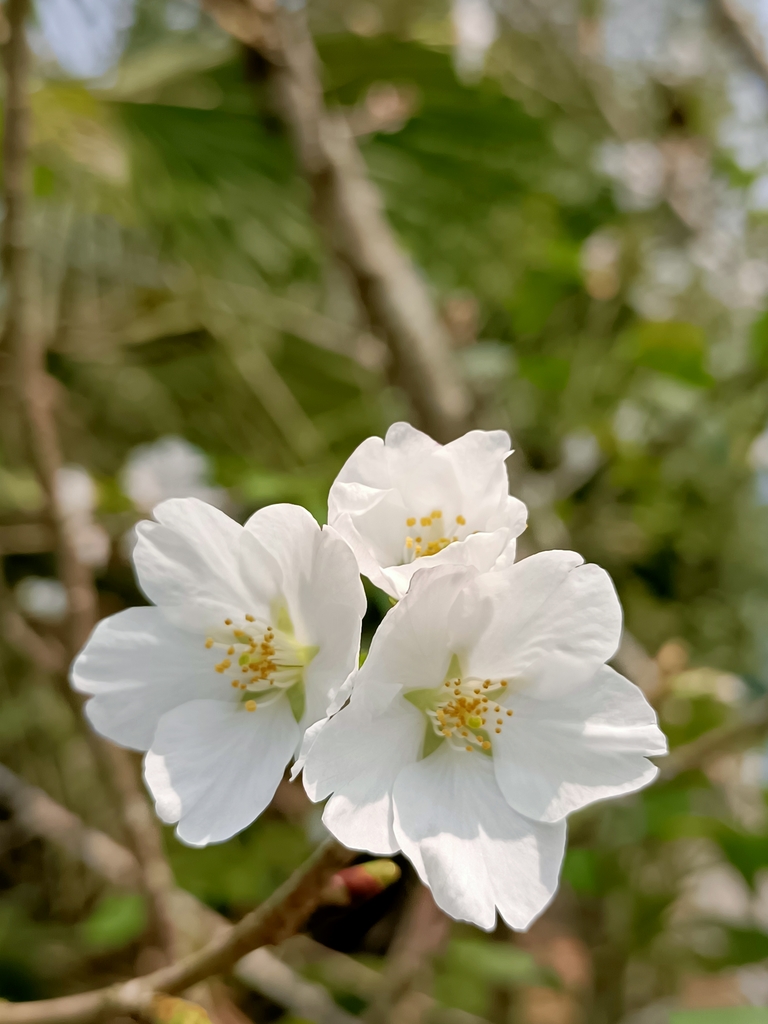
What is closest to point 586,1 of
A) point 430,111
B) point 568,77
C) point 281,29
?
point 568,77

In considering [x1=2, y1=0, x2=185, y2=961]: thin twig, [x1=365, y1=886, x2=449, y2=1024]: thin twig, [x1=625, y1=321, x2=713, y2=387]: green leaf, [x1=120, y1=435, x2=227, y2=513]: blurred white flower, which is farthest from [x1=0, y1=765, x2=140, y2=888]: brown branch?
[x1=625, y1=321, x2=713, y2=387]: green leaf

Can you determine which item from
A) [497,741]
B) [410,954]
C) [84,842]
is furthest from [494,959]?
[497,741]

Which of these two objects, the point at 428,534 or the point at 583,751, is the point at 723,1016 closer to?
the point at 583,751

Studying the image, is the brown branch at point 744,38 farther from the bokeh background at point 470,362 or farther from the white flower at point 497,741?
the white flower at point 497,741

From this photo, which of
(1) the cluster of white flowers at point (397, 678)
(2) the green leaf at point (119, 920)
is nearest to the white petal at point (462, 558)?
(1) the cluster of white flowers at point (397, 678)

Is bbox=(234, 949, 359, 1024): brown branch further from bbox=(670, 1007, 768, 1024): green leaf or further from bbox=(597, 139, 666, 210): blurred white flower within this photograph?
bbox=(597, 139, 666, 210): blurred white flower

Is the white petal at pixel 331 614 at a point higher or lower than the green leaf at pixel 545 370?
higher

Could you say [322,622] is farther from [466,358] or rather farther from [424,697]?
[466,358]
